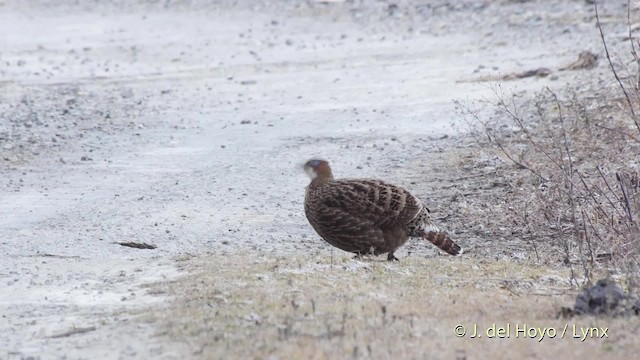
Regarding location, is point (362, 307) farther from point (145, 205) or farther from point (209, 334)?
point (145, 205)

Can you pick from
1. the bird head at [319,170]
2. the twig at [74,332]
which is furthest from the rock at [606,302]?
the bird head at [319,170]

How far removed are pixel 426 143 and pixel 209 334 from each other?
781cm

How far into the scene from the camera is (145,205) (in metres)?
11.7

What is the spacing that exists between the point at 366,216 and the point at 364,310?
2.11 meters

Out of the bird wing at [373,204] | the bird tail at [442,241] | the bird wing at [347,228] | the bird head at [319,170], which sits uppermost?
the bird head at [319,170]

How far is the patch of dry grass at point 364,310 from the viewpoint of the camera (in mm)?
6539

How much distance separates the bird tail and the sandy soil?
2.53 feet

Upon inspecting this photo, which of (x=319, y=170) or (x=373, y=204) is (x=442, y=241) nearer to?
(x=373, y=204)

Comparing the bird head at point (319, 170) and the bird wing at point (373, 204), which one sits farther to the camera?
the bird head at point (319, 170)

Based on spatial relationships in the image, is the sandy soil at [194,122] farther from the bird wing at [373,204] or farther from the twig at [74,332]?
the bird wing at [373,204]

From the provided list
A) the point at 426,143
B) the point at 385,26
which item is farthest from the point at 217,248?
the point at 385,26

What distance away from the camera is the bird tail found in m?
9.59

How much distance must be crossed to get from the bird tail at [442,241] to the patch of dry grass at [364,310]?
0.74ft

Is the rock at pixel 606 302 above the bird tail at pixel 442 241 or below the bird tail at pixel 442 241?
above
